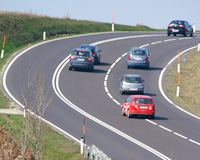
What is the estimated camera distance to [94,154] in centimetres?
2094

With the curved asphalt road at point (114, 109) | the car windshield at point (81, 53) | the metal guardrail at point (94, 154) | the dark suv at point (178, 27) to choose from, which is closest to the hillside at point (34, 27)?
the curved asphalt road at point (114, 109)

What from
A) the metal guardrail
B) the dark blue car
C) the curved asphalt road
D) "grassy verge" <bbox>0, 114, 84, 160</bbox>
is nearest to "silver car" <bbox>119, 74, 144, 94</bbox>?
the curved asphalt road

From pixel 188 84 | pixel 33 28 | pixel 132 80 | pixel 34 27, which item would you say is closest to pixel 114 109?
pixel 132 80

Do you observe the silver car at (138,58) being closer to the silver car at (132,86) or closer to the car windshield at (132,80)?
the car windshield at (132,80)

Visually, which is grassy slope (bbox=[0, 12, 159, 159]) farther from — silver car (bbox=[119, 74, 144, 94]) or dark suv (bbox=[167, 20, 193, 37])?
dark suv (bbox=[167, 20, 193, 37])

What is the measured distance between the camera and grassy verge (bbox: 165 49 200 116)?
37.9 m

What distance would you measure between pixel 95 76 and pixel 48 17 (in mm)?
25412

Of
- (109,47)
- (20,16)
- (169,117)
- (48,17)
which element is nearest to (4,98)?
(169,117)

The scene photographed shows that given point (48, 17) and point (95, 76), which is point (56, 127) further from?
point (48, 17)

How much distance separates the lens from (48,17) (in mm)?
68500

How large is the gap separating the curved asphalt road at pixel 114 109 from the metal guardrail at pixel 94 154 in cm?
88

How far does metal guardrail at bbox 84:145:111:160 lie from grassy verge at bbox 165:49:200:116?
13731 mm

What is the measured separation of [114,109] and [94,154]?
12.9 metres

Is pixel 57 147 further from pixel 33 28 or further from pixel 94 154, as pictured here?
pixel 33 28
